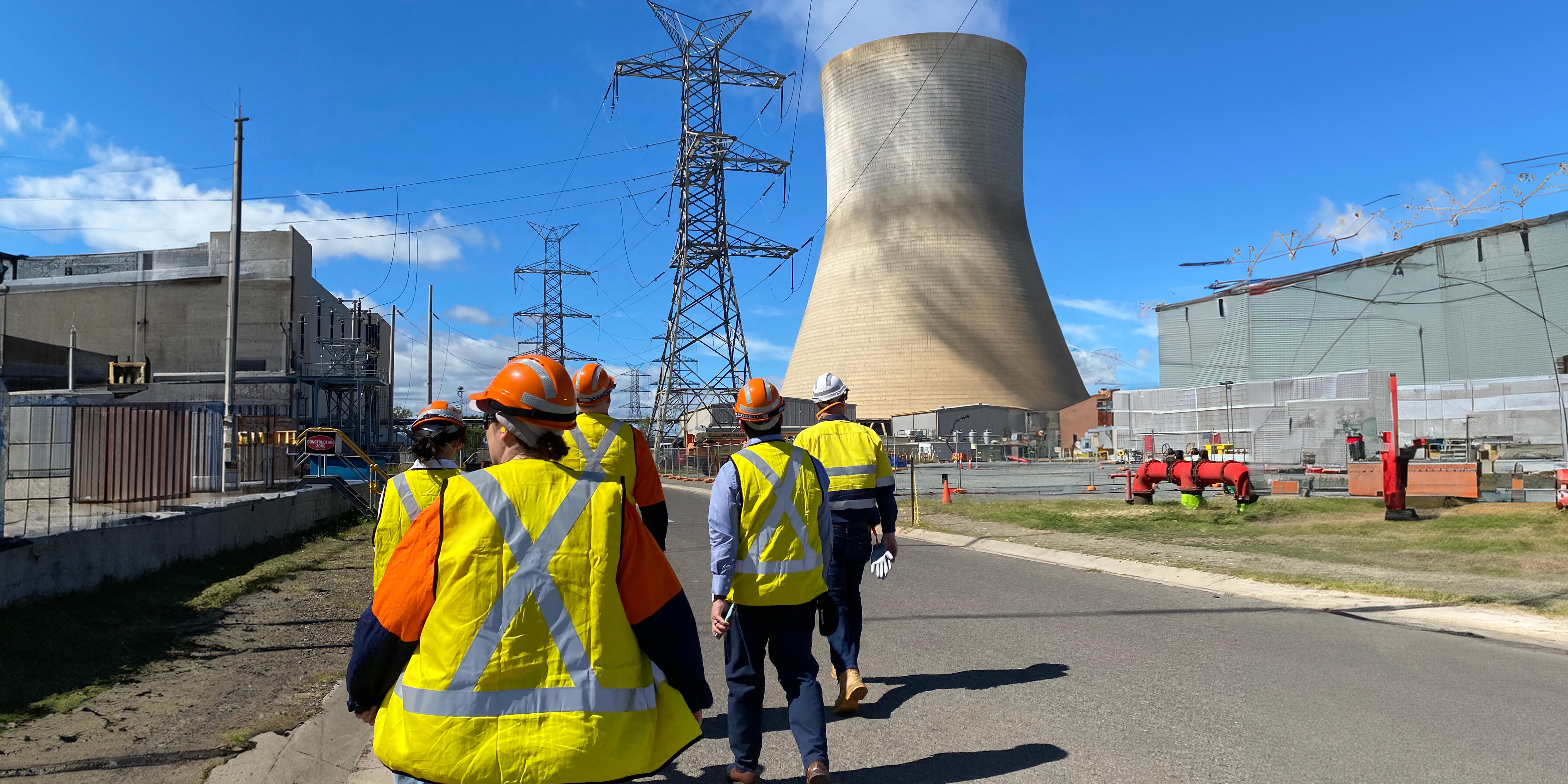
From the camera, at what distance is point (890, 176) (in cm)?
3938

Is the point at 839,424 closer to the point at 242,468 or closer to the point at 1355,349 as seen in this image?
the point at 242,468

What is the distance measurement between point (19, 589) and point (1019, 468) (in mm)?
31798

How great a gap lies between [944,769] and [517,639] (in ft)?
7.26

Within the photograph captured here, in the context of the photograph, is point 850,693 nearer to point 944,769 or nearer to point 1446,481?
point 944,769

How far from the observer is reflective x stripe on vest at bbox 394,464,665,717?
1.76m

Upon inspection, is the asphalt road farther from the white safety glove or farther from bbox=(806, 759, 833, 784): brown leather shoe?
the white safety glove

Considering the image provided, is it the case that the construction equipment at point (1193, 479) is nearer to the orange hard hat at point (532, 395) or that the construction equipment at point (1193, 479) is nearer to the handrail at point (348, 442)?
the handrail at point (348, 442)

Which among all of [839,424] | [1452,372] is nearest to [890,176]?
[1452,372]

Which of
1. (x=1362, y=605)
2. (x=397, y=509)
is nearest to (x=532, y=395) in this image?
(x=397, y=509)

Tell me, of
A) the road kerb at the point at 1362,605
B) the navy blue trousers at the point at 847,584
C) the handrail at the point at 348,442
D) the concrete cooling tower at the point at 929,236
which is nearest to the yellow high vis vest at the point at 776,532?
the navy blue trousers at the point at 847,584

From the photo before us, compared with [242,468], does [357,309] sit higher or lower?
higher

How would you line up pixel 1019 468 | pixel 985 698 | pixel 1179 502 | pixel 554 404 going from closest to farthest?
1. pixel 554 404
2. pixel 985 698
3. pixel 1179 502
4. pixel 1019 468

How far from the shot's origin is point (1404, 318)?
41.3 meters

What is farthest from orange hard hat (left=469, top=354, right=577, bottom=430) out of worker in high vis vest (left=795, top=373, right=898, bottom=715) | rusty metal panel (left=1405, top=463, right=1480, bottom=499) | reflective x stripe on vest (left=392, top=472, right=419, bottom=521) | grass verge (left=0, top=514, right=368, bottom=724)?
rusty metal panel (left=1405, top=463, right=1480, bottom=499)
